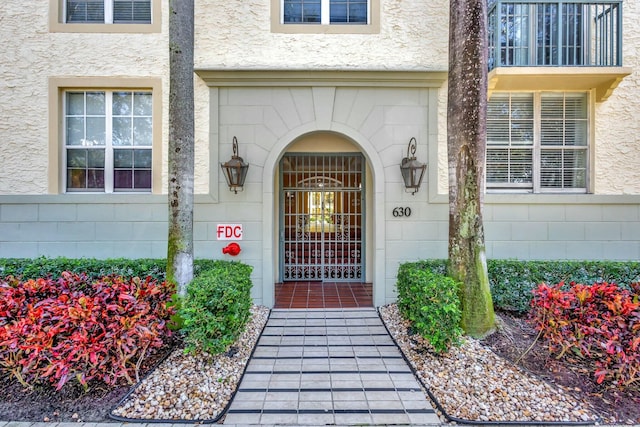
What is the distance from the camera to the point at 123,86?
19.3 feet

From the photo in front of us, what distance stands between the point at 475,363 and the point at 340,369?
5.32 feet

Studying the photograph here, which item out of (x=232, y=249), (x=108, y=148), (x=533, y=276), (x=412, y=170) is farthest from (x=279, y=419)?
(x=108, y=148)

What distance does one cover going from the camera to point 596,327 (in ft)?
11.4

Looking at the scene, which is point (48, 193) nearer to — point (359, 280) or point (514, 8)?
point (359, 280)

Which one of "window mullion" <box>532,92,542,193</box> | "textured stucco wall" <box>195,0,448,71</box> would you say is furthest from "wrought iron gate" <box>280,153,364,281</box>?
"window mullion" <box>532,92,542,193</box>

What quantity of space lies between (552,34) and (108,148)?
8762 mm

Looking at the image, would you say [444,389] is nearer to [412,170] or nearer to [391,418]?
[391,418]

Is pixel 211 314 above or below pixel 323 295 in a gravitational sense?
above

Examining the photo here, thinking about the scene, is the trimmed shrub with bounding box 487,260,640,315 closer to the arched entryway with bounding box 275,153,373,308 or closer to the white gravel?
the white gravel

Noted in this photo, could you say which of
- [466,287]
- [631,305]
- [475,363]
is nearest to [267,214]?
[466,287]

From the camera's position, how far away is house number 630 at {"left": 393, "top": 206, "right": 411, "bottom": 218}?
230 inches

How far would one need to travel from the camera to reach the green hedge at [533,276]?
16.5ft

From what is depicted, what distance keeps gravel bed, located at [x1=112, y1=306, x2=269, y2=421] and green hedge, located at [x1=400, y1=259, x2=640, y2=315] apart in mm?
3207

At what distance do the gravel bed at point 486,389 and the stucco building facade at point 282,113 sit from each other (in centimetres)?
196
